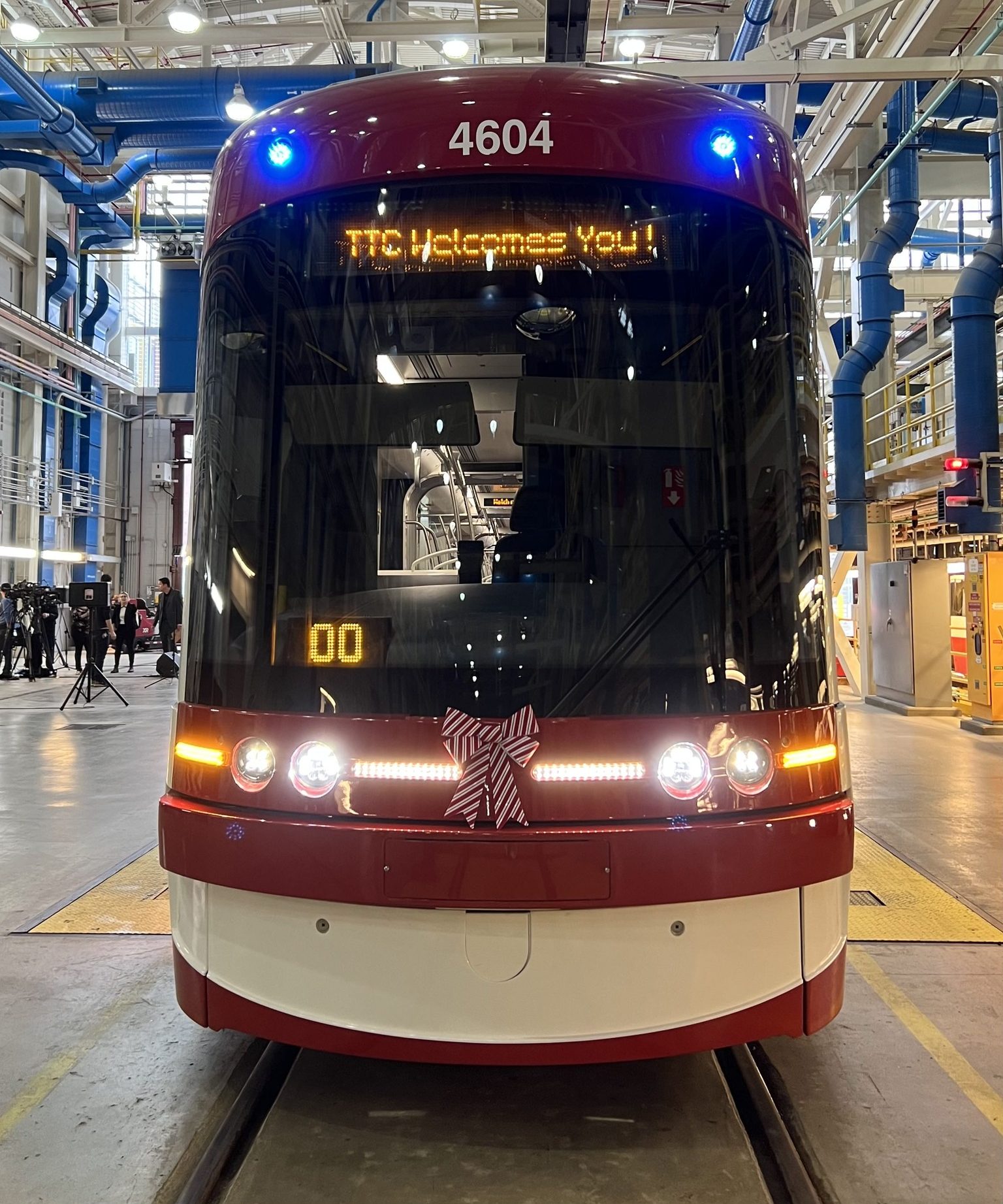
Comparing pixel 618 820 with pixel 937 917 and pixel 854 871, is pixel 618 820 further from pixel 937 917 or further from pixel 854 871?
pixel 854 871

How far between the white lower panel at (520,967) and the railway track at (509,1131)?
404 mm

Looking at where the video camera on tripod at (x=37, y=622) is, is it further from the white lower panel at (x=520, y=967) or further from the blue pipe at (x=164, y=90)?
the white lower panel at (x=520, y=967)

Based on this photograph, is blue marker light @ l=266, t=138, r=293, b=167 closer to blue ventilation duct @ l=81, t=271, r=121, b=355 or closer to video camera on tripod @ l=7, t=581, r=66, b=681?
video camera on tripod @ l=7, t=581, r=66, b=681

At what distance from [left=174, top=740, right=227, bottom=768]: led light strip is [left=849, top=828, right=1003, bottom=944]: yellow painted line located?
10.1 ft

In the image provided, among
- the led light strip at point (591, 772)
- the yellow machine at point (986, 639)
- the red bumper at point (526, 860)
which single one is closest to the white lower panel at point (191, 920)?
the red bumper at point (526, 860)

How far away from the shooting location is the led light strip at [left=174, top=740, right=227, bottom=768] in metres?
2.25

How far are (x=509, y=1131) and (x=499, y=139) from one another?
265 cm

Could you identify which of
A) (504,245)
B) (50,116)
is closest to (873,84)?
(504,245)

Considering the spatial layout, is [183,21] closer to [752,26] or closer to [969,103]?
[752,26]

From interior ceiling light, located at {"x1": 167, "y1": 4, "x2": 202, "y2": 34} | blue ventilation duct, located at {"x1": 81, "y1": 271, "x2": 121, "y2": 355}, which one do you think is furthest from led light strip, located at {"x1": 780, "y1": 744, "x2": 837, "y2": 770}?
blue ventilation duct, located at {"x1": 81, "y1": 271, "x2": 121, "y2": 355}

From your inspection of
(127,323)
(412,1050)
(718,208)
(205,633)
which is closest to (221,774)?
(205,633)

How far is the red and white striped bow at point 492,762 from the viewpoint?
2061 millimetres

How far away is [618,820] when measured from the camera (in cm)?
207

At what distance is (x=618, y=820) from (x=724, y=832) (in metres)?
0.26
